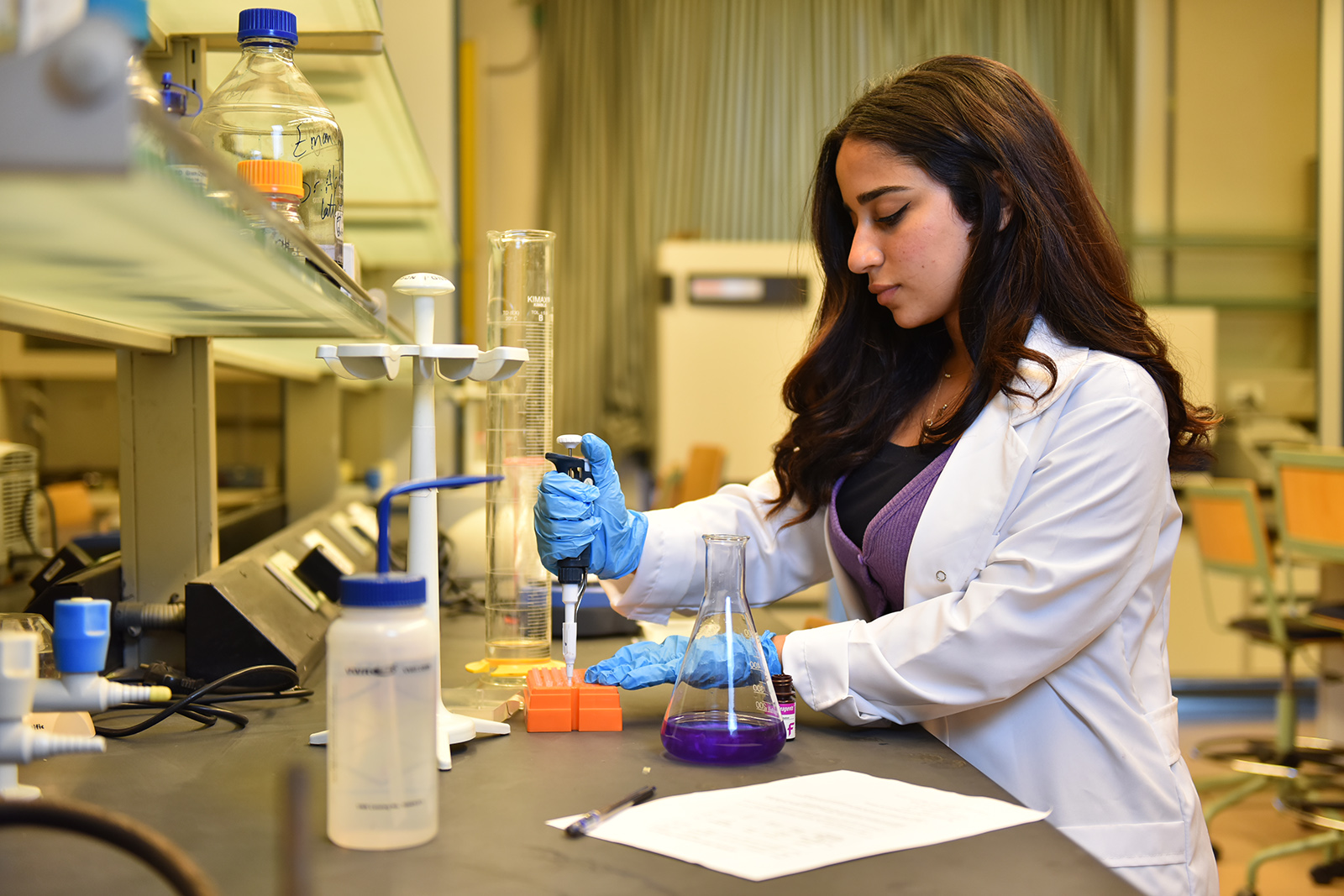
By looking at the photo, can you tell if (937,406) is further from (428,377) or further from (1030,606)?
(428,377)

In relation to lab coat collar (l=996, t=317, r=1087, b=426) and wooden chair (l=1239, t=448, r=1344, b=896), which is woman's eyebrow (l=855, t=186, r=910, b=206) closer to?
lab coat collar (l=996, t=317, r=1087, b=426)

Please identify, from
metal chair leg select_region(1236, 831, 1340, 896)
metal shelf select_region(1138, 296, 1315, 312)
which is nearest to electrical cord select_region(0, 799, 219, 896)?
metal chair leg select_region(1236, 831, 1340, 896)

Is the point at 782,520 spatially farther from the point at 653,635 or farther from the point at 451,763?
the point at 451,763

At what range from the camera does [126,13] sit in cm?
52

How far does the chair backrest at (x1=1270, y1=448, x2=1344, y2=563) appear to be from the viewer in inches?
110

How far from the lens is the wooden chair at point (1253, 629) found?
2.93m

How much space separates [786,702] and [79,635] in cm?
60

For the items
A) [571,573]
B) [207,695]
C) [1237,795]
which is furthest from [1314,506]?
[207,695]

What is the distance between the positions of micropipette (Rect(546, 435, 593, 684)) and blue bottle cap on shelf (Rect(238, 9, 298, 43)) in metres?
0.47

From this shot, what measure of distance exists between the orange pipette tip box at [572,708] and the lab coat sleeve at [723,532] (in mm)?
305

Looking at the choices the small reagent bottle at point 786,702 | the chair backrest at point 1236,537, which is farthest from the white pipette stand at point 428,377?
the chair backrest at point 1236,537

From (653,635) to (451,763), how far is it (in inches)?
25.8

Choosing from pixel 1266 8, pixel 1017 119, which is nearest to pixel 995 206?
pixel 1017 119

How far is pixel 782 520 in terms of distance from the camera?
4.83ft
